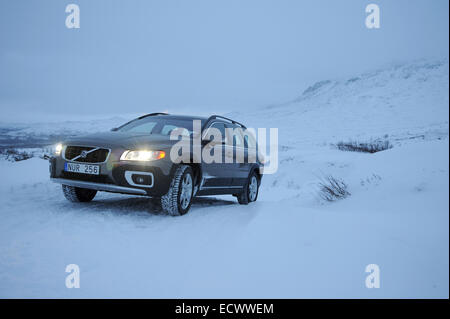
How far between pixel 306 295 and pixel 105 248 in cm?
198

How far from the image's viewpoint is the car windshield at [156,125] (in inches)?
227

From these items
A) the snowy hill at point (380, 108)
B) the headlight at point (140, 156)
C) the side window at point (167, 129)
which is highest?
the snowy hill at point (380, 108)

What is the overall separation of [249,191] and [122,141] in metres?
3.36

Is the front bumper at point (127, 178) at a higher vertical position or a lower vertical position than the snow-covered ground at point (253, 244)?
higher

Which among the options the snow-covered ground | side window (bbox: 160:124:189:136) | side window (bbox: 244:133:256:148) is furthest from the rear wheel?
side window (bbox: 244:133:256:148)

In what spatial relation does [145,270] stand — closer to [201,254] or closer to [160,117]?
[201,254]

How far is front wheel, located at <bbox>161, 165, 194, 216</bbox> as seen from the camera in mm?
4773

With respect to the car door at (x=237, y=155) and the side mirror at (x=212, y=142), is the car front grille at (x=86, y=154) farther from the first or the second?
the car door at (x=237, y=155)

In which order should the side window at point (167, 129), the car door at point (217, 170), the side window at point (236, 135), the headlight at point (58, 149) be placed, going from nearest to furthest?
1. the headlight at point (58, 149)
2. the car door at point (217, 170)
3. the side window at point (167, 129)
4. the side window at point (236, 135)

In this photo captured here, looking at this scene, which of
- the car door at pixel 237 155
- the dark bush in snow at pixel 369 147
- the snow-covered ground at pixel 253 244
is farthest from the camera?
the dark bush in snow at pixel 369 147

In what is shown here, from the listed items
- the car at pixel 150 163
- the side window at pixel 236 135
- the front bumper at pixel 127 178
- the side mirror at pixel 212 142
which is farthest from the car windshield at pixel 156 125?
the front bumper at pixel 127 178

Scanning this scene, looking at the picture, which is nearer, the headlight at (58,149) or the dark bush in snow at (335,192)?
the dark bush in snow at (335,192)

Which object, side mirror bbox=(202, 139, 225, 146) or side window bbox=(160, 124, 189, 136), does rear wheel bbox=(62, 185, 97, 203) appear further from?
side mirror bbox=(202, 139, 225, 146)
